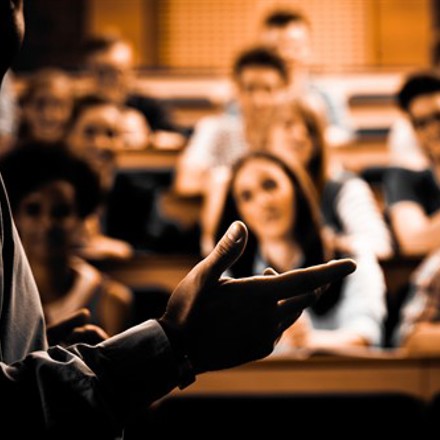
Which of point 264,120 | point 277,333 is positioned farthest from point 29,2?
point 277,333

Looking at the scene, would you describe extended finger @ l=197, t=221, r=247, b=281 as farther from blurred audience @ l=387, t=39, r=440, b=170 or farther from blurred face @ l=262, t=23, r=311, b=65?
blurred face @ l=262, t=23, r=311, b=65

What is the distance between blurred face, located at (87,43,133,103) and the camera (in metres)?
4.26

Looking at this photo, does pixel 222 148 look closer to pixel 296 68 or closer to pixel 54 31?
pixel 296 68

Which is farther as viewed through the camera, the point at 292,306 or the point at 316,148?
the point at 316,148

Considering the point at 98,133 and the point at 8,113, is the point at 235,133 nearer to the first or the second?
the point at 98,133

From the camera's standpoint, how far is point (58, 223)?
2.58 meters

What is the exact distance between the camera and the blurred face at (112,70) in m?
4.26

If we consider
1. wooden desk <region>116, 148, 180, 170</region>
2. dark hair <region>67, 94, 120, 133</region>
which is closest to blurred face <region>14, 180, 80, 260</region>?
dark hair <region>67, 94, 120, 133</region>

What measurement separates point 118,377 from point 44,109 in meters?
3.13

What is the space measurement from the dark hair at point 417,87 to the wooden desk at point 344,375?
1301 millimetres

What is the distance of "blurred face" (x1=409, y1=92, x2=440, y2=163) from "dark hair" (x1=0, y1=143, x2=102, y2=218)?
3.93 ft

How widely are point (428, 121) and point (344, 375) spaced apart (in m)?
1.23

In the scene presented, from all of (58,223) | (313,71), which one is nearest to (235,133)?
(58,223)

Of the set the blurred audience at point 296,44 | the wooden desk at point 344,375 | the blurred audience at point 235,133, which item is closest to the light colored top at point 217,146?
the blurred audience at point 235,133
